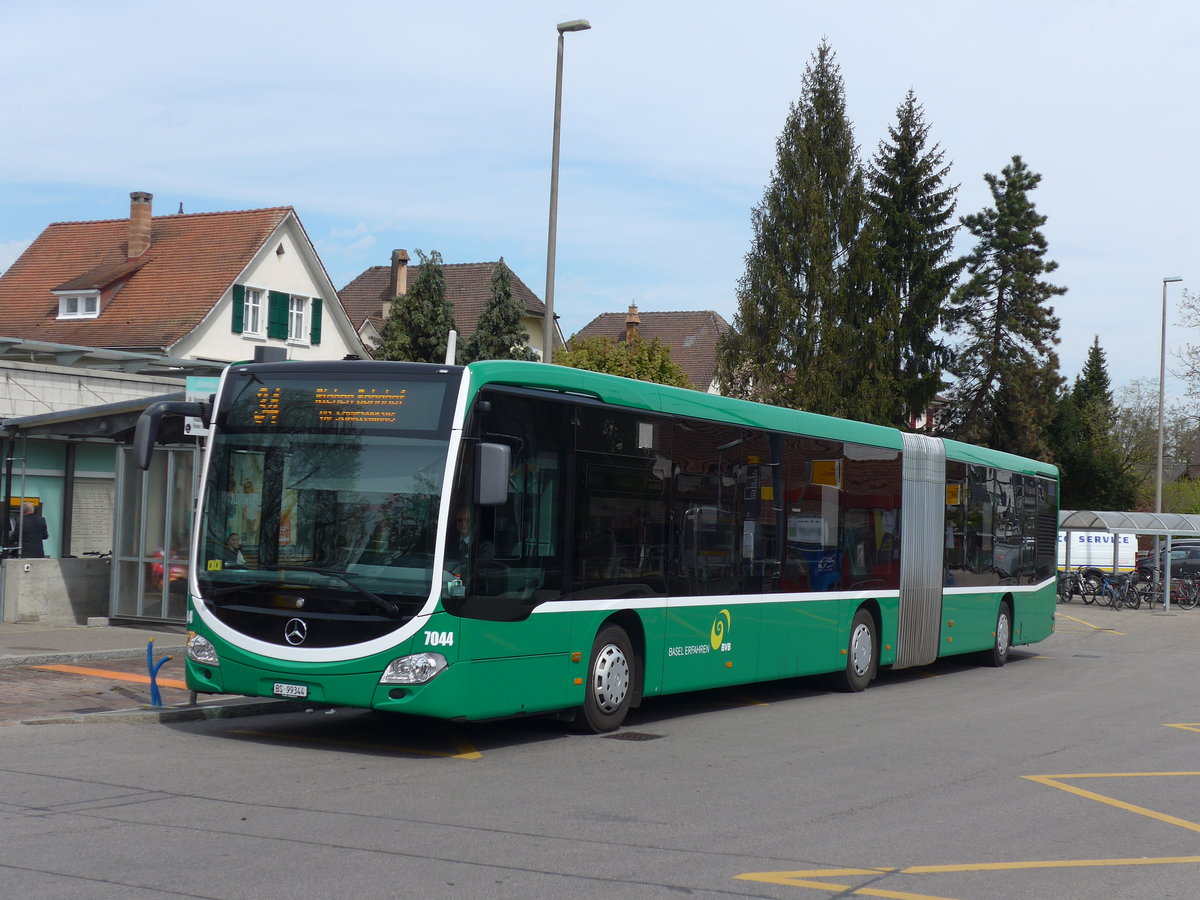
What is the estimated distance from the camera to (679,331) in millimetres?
81688

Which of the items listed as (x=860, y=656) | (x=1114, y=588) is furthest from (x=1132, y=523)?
(x=860, y=656)

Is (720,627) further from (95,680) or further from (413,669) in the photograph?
(95,680)

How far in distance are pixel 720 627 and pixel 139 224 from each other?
40.4m

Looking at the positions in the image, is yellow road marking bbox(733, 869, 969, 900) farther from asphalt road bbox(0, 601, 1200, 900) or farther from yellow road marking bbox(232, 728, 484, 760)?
yellow road marking bbox(232, 728, 484, 760)

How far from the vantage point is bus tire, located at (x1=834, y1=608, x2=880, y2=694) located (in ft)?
54.6

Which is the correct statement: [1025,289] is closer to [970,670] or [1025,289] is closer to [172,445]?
[970,670]

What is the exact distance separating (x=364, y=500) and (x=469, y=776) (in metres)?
2.10

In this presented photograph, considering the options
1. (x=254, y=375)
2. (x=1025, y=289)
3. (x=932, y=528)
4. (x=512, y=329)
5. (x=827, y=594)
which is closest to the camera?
(x=254, y=375)

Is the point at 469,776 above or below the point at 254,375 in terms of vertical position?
below

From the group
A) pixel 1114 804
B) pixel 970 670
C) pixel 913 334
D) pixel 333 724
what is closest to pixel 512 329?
pixel 913 334

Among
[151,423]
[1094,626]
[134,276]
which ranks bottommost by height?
[1094,626]

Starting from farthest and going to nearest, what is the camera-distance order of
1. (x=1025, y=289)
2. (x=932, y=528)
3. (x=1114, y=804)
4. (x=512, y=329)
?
1. (x=1025, y=289)
2. (x=512, y=329)
3. (x=932, y=528)
4. (x=1114, y=804)

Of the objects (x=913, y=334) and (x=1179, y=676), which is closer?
(x=1179, y=676)

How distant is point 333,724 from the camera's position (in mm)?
12148
